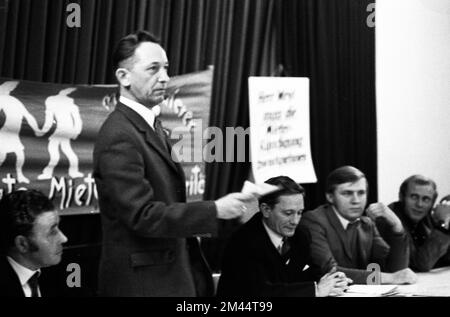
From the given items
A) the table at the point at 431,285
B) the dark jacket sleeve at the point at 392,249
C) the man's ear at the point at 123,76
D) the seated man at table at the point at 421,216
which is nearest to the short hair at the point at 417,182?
the seated man at table at the point at 421,216

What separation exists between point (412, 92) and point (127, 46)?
0.93 m

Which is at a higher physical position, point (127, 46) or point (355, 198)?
point (127, 46)

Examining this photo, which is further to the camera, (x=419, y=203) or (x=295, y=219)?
(x=419, y=203)

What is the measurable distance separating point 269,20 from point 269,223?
568 millimetres

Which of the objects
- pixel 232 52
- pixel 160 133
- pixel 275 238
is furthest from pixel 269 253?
pixel 232 52

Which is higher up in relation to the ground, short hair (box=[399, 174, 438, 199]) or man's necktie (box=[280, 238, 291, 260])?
short hair (box=[399, 174, 438, 199])

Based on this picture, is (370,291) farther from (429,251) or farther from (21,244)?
(21,244)

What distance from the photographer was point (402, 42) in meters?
1.96

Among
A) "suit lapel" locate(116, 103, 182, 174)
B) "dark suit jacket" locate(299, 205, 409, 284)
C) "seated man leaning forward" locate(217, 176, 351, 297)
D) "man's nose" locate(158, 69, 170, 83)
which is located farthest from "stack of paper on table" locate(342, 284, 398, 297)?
"man's nose" locate(158, 69, 170, 83)

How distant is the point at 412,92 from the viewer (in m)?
1.96

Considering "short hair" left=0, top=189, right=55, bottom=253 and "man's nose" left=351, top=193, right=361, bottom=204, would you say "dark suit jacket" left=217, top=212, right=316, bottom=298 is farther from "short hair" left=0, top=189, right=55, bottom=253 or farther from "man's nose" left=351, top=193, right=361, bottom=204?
"short hair" left=0, top=189, right=55, bottom=253

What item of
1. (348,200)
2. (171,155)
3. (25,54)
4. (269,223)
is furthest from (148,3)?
(348,200)

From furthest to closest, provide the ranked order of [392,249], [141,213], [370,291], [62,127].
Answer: [392,249], [370,291], [62,127], [141,213]

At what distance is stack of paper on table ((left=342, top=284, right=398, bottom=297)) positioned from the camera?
1.73m
